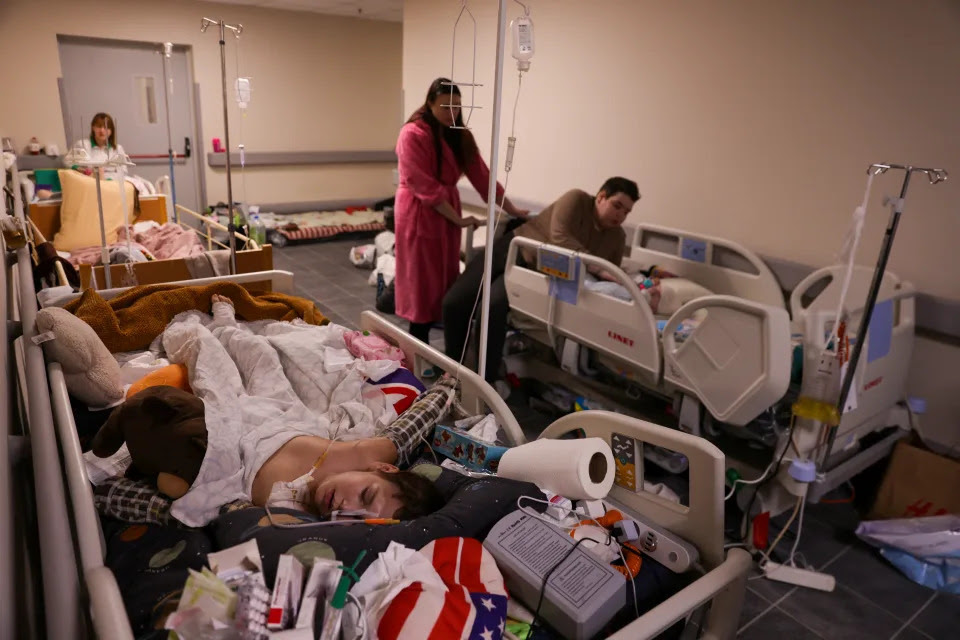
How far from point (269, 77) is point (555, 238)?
5.21 metres

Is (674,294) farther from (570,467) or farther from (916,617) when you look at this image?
(570,467)

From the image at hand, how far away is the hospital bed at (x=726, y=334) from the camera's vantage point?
224cm

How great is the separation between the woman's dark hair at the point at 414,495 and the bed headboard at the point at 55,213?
3677mm

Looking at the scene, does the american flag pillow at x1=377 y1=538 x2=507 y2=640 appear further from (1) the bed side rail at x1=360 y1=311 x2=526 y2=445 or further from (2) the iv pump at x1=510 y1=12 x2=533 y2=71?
(2) the iv pump at x1=510 y1=12 x2=533 y2=71

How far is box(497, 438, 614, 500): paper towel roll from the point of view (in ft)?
4.90

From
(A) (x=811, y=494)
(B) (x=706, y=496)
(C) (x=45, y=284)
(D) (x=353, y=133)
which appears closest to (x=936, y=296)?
(A) (x=811, y=494)

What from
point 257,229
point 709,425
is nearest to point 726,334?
point 709,425

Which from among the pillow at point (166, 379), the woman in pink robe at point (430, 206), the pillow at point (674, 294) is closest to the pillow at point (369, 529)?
the pillow at point (166, 379)

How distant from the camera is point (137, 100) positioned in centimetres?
668

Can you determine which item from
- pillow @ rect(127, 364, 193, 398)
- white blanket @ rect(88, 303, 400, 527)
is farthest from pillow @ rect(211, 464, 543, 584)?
pillow @ rect(127, 364, 193, 398)

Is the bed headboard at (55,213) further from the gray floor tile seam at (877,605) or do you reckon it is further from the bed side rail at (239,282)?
the gray floor tile seam at (877,605)

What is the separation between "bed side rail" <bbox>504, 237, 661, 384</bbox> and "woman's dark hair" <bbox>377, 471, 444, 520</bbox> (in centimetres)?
131

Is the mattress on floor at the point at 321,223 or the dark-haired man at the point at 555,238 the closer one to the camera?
the dark-haired man at the point at 555,238

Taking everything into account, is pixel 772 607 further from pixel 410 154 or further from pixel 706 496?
pixel 410 154
